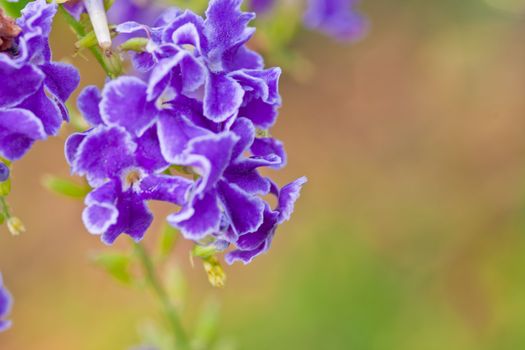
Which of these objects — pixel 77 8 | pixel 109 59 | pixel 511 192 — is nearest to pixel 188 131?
pixel 109 59

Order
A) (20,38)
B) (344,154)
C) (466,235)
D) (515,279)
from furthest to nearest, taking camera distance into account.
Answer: (344,154), (466,235), (515,279), (20,38)

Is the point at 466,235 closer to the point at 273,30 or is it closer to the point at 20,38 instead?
the point at 273,30

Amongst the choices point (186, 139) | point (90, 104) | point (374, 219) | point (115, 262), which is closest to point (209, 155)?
point (186, 139)

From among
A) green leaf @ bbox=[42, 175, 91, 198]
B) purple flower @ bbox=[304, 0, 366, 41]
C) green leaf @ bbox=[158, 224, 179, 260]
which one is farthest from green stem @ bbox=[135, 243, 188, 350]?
purple flower @ bbox=[304, 0, 366, 41]

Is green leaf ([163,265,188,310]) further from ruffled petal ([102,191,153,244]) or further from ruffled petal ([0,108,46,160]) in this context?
ruffled petal ([0,108,46,160])

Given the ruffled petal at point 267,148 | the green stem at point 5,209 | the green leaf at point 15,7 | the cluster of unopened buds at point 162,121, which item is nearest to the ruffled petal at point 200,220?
the cluster of unopened buds at point 162,121

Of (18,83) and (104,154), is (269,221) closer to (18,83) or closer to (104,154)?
(104,154)
